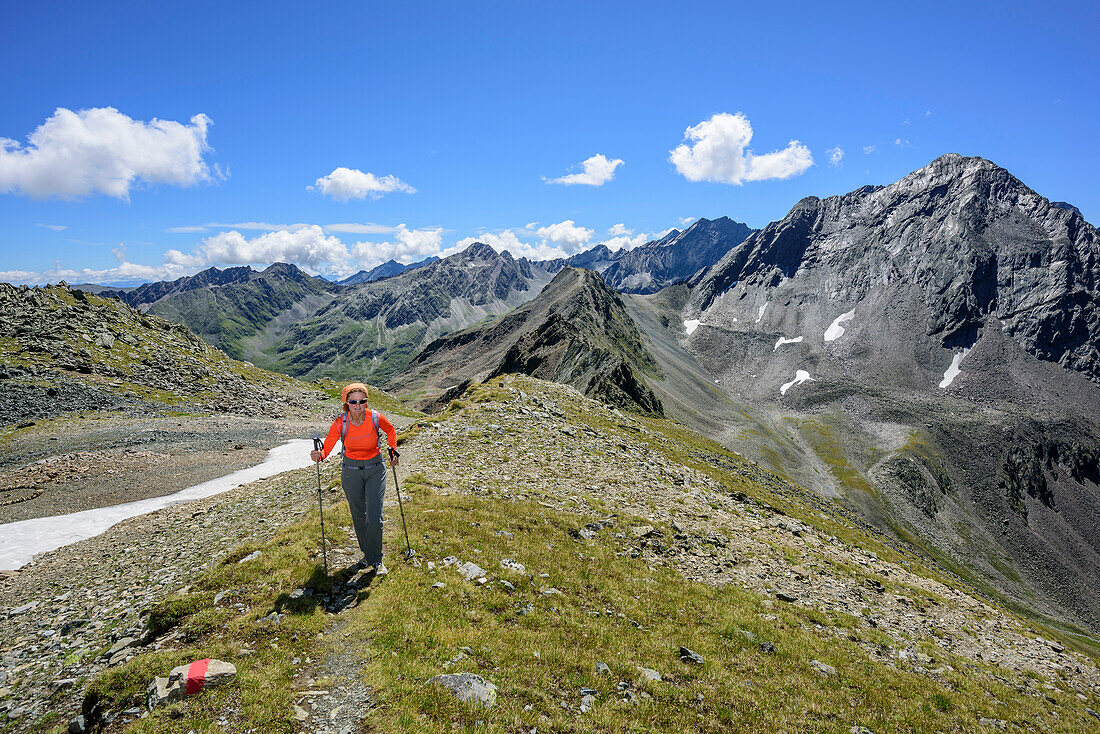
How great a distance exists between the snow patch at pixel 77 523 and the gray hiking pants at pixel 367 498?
14.4m

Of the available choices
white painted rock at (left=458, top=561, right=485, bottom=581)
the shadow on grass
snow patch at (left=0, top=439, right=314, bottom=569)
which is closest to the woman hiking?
the shadow on grass

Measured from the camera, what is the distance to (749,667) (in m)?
11.8

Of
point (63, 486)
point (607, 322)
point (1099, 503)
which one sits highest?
point (607, 322)

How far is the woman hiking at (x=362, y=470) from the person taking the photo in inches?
492

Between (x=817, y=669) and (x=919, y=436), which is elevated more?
(x=817, y=669)

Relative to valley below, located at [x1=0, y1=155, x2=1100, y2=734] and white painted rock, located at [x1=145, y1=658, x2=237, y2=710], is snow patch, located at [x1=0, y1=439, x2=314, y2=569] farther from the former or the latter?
white painted rock, located at [x1=145, y1=658, x2=237, y2=710]

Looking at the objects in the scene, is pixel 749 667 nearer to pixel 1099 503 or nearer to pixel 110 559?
pixel 110 559

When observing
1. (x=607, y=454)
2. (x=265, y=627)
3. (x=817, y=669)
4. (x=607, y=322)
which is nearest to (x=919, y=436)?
(x=607, y=322)

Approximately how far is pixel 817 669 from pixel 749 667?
2.25 meters

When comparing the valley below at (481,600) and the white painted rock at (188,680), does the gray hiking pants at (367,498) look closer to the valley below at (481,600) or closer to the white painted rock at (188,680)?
the valley below at (481,600)

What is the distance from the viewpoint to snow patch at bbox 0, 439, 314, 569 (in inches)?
697

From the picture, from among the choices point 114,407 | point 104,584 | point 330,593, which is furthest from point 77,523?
point 114,407

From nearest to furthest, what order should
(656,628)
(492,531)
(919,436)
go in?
(656,628)
(492,531)
(919,436)

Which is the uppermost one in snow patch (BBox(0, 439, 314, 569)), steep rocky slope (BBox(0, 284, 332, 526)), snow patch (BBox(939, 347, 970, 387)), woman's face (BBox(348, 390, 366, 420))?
snow patch (BBox(939, 347, 970, 387))
